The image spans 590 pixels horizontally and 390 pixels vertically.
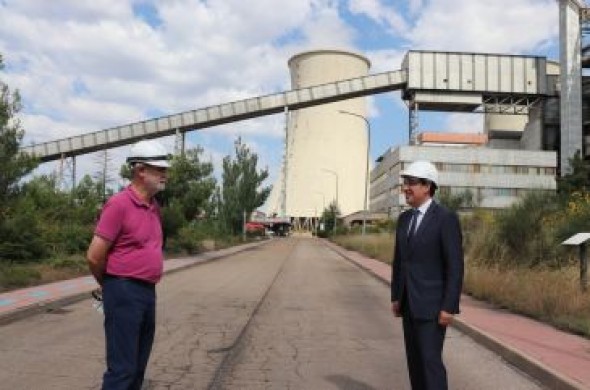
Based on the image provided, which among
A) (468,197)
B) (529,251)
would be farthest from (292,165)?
(529,251)

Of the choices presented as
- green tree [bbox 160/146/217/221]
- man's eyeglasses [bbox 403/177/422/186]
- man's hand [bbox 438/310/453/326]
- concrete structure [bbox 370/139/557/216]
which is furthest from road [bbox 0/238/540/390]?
concrete structure [bbox 370/139/557/216]

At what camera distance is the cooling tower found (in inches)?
3654

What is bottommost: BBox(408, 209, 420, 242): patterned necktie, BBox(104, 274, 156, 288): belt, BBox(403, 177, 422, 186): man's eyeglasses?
BBox(104, 274, 156, 288): belt

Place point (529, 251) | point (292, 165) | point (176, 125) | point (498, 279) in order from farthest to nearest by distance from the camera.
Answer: point (292, 165), point (176, 125), point (529, 251), point (498, 279)

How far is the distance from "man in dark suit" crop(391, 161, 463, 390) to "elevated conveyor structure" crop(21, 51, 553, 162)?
268ft

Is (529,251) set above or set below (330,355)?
above

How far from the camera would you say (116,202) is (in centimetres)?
489

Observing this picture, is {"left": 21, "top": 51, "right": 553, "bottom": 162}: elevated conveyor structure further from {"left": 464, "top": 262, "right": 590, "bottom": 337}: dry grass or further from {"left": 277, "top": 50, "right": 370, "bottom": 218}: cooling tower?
{"left": 464, "top": 262, "right": 590, "bottom": 337}: dry grass

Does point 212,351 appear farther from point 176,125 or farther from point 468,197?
point 176,125

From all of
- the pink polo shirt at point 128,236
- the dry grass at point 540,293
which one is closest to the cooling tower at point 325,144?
the dry grass at point 540,293

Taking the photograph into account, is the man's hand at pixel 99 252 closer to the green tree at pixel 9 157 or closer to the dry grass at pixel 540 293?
the dry grass at pixel 540 293

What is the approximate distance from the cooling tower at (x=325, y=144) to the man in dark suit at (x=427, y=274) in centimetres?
8314

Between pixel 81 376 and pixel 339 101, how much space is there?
3417 inches

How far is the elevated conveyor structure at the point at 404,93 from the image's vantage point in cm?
8750
